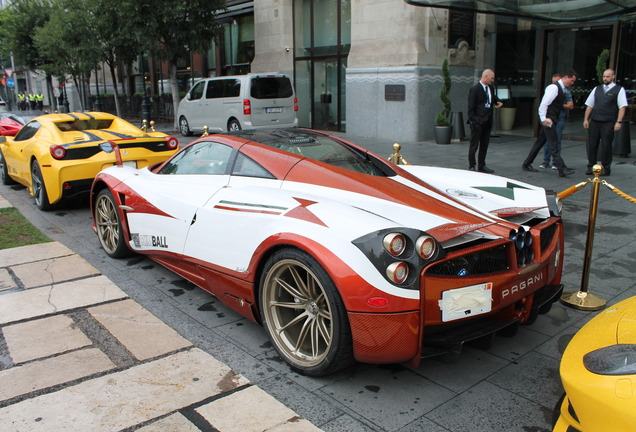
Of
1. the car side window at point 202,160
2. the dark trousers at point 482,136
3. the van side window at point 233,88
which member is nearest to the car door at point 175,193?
the car side window at point 202,160

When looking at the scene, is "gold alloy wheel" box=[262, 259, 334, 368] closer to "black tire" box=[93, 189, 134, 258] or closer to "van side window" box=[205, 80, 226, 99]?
"black tire" box=[93, 189, 134, 258]

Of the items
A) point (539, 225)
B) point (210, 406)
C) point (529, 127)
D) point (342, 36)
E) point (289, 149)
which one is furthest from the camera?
point (342, 36)

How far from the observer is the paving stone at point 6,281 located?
486 centimetres

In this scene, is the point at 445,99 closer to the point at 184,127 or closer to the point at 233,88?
the point at 233,88

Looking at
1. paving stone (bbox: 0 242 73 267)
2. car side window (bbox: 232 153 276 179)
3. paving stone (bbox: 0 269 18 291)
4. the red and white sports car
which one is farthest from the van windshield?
car side window (bbox: 232 153 276 179)

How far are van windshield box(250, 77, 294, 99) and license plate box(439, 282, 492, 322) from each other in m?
13.5

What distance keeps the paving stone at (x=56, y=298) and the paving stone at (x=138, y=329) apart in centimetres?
23

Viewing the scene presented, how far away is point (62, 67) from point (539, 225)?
2431 cm

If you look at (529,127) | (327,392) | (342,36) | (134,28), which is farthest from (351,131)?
(327,392)

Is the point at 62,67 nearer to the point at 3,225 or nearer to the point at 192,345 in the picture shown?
the point at 3,225

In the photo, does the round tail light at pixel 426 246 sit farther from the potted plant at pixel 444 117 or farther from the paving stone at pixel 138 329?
the potted plant at pixel 444 117

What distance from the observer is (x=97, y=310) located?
4.32 m

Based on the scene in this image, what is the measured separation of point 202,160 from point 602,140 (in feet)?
25.0

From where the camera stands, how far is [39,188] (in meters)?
7.91
